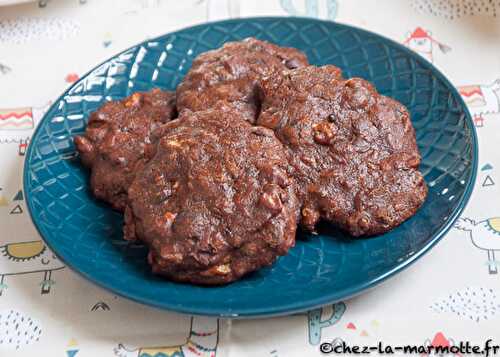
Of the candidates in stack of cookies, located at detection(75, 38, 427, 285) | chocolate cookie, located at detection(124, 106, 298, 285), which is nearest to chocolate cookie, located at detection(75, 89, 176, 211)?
stack of cookies, located at detection(75, 38, 427, 285)

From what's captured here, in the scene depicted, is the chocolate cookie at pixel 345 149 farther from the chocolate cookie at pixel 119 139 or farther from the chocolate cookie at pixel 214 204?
the chocolate cookie at pixel 119 139

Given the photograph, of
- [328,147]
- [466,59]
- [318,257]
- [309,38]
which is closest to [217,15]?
[309,38]

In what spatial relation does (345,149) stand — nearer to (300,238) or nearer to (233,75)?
(300,238)

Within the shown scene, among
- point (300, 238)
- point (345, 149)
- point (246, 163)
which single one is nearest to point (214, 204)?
point (246, 163)

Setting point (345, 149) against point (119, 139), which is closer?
point (345, 149)

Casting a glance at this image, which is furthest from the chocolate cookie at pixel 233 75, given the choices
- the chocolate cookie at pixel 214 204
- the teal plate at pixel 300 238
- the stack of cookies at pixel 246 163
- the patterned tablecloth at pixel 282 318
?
the patterned tablecloth at pixel 282 318

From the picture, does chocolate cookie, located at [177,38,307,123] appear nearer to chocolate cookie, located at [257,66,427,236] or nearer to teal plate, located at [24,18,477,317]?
chocolate cookie, located at [257,66,427,236]
